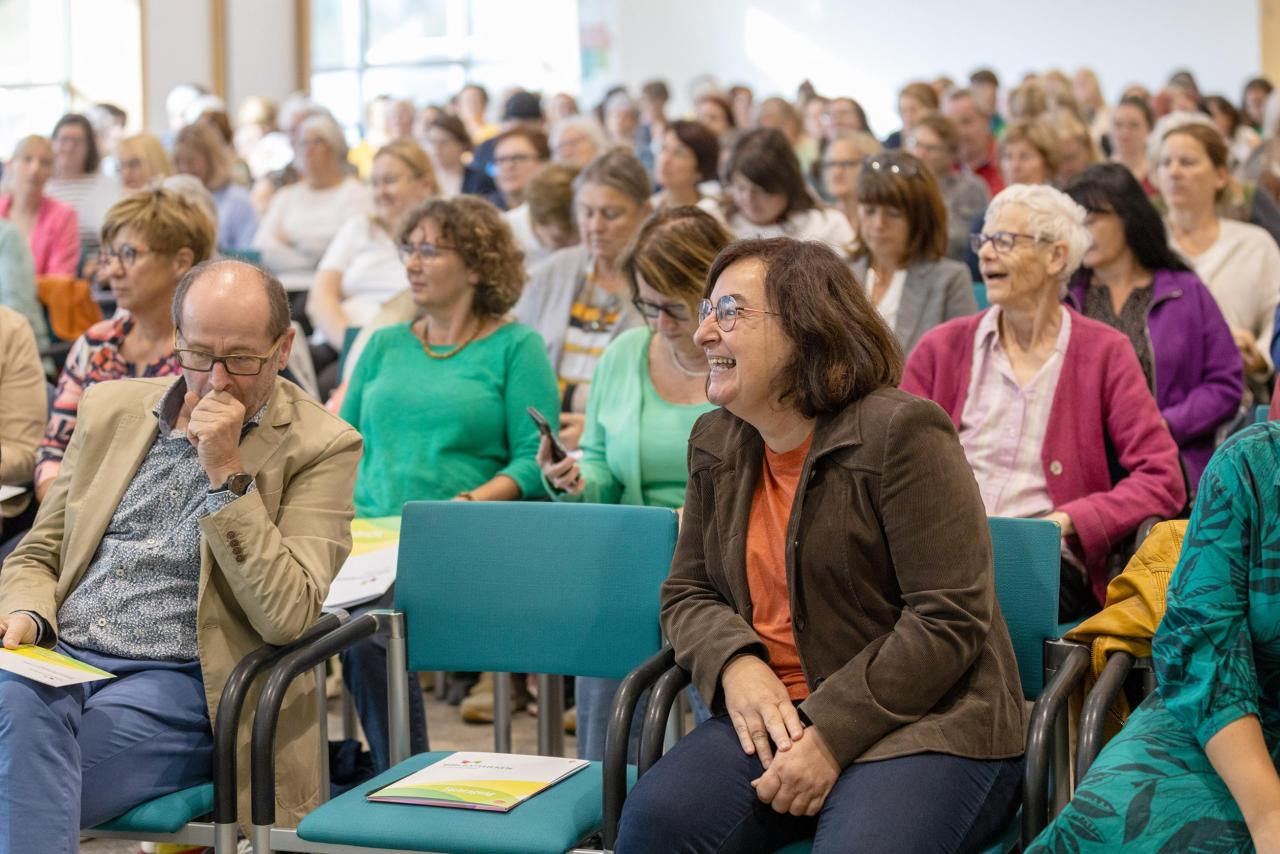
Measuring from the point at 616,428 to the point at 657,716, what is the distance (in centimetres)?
110

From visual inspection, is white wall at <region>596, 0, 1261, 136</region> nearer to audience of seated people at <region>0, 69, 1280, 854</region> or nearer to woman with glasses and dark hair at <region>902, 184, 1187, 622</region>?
audience of seated people at <region>0, 69, 1280, 854</region>

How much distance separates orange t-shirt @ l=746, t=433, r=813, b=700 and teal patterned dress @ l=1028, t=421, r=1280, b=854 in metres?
0.46

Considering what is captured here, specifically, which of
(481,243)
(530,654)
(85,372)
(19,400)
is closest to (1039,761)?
(530,654)

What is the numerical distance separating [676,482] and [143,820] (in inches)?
51.1

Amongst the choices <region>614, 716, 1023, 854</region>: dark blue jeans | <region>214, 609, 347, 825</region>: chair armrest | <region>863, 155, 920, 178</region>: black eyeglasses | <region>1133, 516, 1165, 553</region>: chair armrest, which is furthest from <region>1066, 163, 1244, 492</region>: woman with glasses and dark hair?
<region>214, 609, 347, 825</region>: chair armrest

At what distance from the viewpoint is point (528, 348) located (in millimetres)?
3473

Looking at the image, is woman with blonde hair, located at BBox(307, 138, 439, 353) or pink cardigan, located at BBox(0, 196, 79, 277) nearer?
woman with blonde hair, located at BBox(307, 138, 439, 353)

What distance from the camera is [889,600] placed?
2.16 m

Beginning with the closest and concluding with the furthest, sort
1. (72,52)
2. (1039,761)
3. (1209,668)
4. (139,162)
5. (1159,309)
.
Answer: (1209,668) < (1039,761) < (1159,309) < (139,162) < (72,52)

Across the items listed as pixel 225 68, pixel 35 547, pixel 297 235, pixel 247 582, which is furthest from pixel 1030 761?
pixel 225 68

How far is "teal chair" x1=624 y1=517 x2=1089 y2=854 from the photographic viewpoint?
2049 millimetres

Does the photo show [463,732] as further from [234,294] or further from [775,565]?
[775,565]

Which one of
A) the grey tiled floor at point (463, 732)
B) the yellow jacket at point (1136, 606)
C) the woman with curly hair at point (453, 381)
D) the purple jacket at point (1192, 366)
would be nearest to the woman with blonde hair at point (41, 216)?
the grey tiled floor at point (463, 732)

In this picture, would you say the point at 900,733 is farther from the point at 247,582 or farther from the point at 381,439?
the point at 381,439
